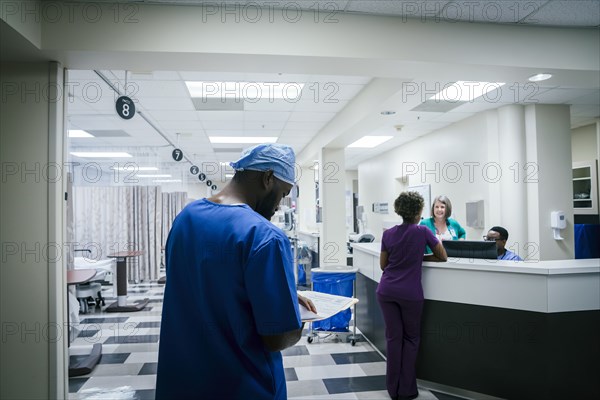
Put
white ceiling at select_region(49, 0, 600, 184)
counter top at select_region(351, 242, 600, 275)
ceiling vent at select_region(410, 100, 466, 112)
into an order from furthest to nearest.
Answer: ceiling vent at select_region(410, 100, 466, 112) < white ceiling at select_region(49, 0, 600, 184) < counter top at select_region(351, 242, 600, 275)

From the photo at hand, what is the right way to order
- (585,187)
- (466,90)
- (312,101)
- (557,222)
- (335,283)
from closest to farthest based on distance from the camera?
(335,283), (466,90), (312,101), (557,222), (585,187)

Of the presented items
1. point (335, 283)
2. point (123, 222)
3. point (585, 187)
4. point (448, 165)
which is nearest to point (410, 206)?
point (335, 283)

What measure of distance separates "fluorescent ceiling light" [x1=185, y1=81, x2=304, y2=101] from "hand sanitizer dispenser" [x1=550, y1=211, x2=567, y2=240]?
371 cm

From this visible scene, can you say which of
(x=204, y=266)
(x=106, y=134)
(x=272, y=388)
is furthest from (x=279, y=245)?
(x=106, y=134)

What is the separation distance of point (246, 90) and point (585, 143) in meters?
5.62

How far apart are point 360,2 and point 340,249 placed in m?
4.33

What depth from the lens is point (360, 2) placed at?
254 cm

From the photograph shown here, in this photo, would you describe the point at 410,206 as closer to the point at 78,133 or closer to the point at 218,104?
the point at 218,104

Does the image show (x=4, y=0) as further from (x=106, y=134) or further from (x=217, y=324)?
(x=106, y=134)

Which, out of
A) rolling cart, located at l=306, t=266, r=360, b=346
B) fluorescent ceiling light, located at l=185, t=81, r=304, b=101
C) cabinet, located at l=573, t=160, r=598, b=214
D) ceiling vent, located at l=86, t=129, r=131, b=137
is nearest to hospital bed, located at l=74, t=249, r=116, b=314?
ceiling vent, located at l=86, t=129, r=131, b=137

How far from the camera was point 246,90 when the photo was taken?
4578 millimetres

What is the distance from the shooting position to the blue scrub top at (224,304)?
99cm

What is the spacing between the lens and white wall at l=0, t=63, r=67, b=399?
2.46m

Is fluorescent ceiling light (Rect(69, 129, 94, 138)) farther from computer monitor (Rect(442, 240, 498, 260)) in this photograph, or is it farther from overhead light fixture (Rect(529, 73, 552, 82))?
overhead light fixture (Rect(529, 73, 552, 82))
